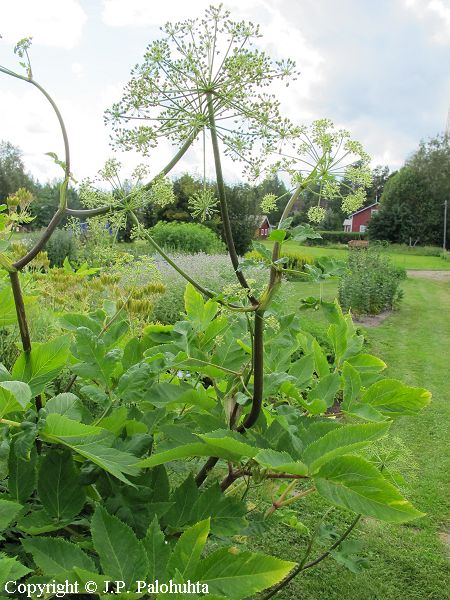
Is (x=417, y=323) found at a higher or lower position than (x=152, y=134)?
lower

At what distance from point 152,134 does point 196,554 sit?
0.81m

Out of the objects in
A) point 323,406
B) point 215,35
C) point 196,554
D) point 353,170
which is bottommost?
point 196,554

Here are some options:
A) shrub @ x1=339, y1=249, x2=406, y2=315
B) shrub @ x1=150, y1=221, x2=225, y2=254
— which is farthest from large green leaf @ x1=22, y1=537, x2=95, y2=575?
shrub @ x1=150, y1=221, x2=225, y2=254

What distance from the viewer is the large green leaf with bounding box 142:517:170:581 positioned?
0.80 meters

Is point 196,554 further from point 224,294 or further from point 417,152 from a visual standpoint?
point 417,152

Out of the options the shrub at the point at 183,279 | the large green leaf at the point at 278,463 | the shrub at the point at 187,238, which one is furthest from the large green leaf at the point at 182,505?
the shrub at the point at 187,238

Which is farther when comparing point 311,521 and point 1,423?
point 311,521

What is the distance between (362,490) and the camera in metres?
0.75

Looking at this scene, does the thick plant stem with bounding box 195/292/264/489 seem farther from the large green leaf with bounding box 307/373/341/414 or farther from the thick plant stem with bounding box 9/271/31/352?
the thick plant stem with bounding box 9/271/31/352

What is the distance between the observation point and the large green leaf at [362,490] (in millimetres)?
739

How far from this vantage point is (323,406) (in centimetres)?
104

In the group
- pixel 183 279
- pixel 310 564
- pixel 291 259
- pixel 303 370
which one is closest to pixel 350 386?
pixel 303 370

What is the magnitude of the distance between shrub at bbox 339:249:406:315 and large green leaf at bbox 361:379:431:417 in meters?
11.8

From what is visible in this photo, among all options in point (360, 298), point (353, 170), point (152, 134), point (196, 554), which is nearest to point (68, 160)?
point (152, 134)
